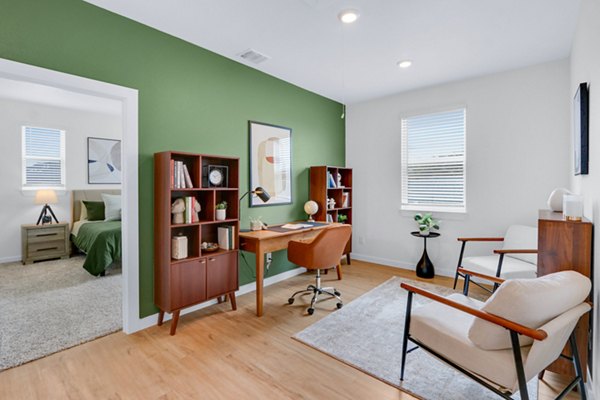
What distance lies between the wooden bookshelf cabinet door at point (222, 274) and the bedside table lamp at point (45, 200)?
12.8 feet

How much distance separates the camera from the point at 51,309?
2967 millimetres

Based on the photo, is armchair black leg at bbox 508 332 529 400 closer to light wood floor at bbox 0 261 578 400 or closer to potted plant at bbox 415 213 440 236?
light wood floor at bbox 0 261 578 400

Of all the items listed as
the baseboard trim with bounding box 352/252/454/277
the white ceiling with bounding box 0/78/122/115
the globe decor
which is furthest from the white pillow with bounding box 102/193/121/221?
the baseboard trim with bounding box 352/252/454/277

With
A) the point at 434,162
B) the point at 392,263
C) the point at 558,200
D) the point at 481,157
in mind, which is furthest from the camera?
the point at 392,263

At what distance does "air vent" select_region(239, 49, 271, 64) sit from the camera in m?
3.14

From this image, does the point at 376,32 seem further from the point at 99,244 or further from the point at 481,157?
the point at 99,244

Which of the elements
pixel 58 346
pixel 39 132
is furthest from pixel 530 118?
pixel 39 132

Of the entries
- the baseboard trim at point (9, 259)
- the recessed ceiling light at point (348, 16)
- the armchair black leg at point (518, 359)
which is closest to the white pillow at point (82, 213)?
the baseboard trim at point (9, 259)

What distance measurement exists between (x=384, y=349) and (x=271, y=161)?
8.21 ft

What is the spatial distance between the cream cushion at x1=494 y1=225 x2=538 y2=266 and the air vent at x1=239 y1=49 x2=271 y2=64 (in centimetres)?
336

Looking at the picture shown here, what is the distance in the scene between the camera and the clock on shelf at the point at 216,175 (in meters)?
2.98

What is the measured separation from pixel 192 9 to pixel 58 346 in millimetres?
2837

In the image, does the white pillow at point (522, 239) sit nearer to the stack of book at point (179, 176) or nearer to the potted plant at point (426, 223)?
the potted plant at point (426, 223)

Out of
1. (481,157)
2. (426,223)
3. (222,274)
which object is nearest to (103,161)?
(222,274)
